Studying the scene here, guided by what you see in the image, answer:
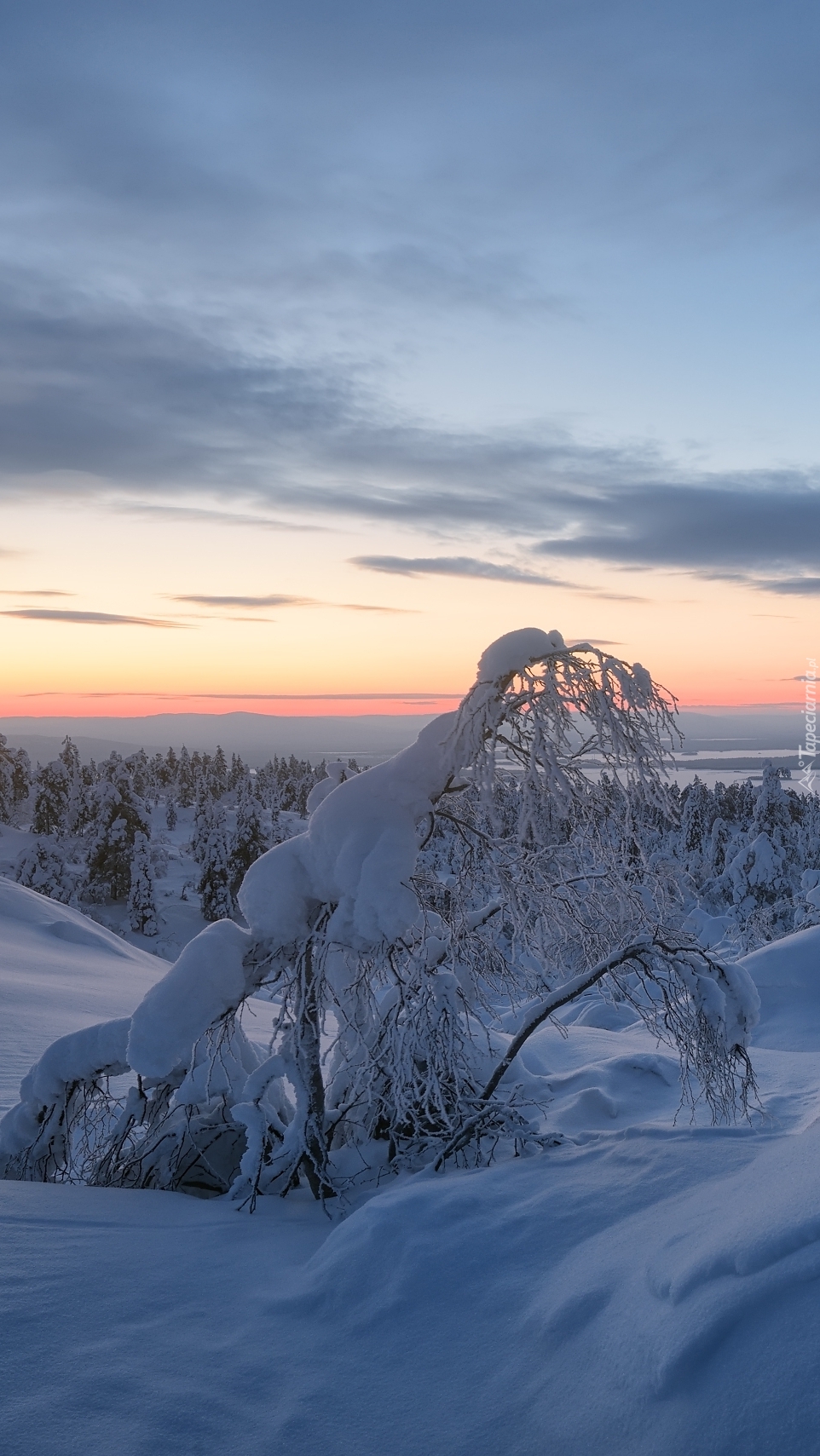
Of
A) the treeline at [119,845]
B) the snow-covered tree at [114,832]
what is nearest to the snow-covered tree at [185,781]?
the treeline at [119,845]

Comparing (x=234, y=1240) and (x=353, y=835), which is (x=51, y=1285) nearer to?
(x=234, y=1240)

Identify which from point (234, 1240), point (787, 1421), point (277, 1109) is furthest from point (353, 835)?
point (787, 1421)

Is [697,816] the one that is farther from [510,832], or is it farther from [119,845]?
[510,832]

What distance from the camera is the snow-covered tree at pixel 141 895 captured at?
47.5 m

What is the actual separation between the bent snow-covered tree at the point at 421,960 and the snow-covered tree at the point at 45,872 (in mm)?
45666

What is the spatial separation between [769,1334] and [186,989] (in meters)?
4.36

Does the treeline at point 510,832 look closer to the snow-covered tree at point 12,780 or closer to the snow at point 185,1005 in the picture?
the snow-covered tree at point 12,780

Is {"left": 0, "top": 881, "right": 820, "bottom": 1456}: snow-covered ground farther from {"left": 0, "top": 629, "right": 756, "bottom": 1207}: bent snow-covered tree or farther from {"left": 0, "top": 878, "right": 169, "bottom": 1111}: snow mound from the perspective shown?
{"left": 0, "top": 878, "right": 169, "bottom": 1111}: snow mound

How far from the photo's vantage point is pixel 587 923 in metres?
6.77

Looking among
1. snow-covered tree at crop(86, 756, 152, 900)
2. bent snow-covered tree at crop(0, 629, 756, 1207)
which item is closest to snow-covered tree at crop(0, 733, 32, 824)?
snow-covered tree at crop(86, 756, 152, 900)

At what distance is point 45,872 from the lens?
49.7m

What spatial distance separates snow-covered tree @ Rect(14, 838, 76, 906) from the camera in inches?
1945

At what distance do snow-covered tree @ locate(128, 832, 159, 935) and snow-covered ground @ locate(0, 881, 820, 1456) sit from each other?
4316 centimetres


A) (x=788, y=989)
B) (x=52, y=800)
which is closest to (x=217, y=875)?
(x=52, y=800)
